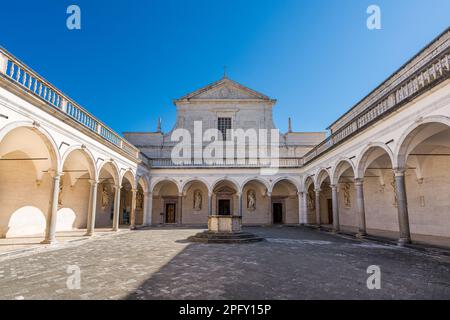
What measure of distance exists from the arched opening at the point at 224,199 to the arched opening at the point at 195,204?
0.87 meters

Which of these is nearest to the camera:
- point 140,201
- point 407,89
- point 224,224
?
point 407,89

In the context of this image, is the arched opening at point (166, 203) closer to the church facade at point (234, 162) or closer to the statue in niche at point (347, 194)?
the church facade at point (234, 162)

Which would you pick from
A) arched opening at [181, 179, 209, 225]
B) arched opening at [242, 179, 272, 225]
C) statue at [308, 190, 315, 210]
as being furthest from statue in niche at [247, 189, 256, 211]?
statue at [308, 190, 315, 210]

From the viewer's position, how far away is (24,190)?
13539 millimetres

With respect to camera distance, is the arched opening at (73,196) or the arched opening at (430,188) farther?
the arched opening at (73,196)

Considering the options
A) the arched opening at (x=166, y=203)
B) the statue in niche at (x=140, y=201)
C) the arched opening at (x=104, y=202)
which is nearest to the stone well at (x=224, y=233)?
the arched opening at (x=104, y=202)

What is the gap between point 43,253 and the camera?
8.61 meters

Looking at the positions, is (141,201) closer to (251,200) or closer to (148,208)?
(148,208)

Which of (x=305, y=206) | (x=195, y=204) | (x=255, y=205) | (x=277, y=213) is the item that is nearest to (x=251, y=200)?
(x=255, y=205)

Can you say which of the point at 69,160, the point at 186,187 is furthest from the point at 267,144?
the point at 69,160

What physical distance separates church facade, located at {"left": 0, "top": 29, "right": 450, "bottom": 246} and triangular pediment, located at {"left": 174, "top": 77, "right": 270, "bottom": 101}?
121mm

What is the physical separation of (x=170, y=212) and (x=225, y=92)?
13.8 metres

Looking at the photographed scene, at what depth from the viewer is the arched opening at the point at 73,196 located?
16.0 m
